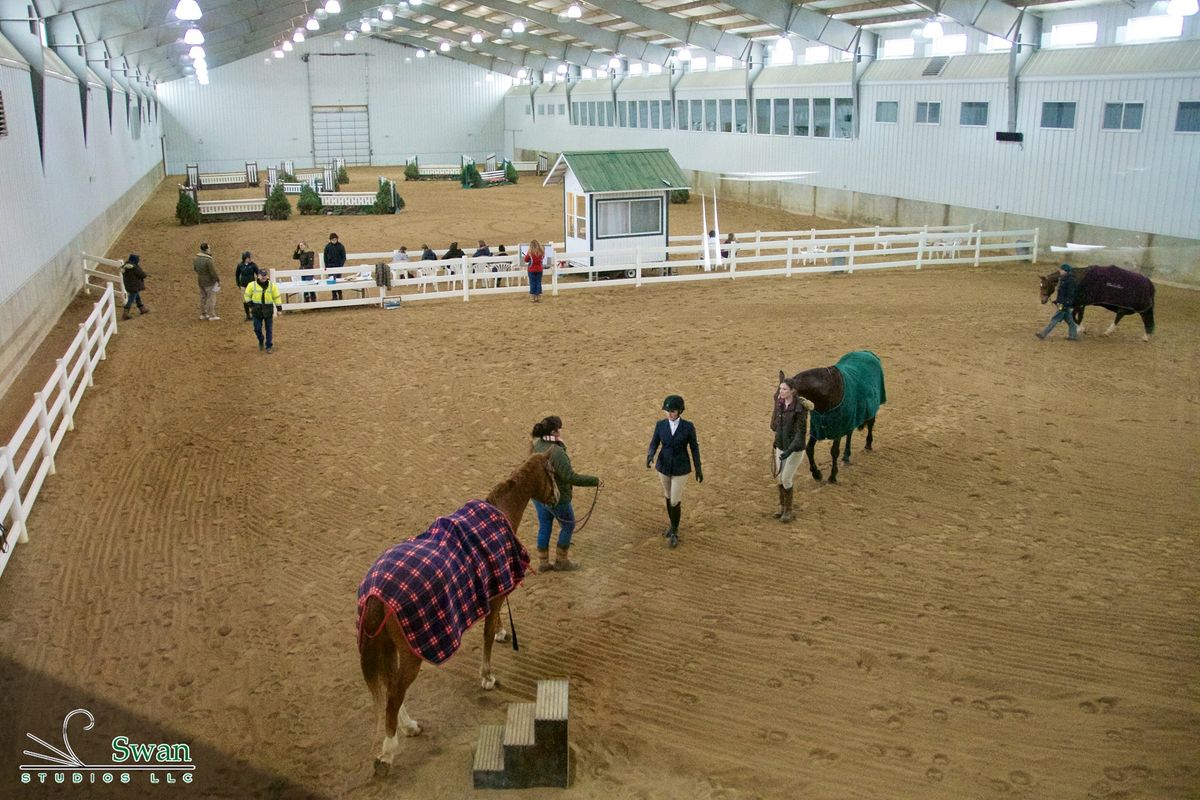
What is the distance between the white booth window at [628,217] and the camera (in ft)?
66.1

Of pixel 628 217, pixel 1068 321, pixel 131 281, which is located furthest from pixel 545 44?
pixel 1068 321

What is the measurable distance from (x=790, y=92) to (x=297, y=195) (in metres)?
21.2

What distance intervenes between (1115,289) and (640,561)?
10.6 metres

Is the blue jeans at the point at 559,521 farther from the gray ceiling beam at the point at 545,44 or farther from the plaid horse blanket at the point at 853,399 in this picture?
the gray ceiling beam at the point at 545,44

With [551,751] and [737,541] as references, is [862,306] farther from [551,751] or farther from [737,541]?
[551,751]

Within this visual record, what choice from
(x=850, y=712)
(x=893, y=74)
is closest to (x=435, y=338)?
(x=850, y=712)

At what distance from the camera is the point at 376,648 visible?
15.7 ft

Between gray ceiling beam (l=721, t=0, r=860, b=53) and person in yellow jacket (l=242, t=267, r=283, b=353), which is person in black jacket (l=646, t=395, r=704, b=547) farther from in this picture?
gray ceiling beam (l=721, t=0, r=860, b=53)

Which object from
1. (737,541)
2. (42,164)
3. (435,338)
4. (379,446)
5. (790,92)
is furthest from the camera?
(790,92)

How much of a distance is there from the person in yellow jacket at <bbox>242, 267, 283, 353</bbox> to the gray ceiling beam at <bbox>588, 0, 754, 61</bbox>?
2121 centimetres

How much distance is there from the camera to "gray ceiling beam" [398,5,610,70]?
43.1 meters

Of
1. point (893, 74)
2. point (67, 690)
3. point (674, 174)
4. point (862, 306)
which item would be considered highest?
point (893, 74)

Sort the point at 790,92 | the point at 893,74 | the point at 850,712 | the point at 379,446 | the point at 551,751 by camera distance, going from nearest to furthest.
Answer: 1. the point at 551,751
2. the point at 850,712
3. the point at 379,446
4. the point at 893,74
5. the point at 790,92

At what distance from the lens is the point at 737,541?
7801 mm
